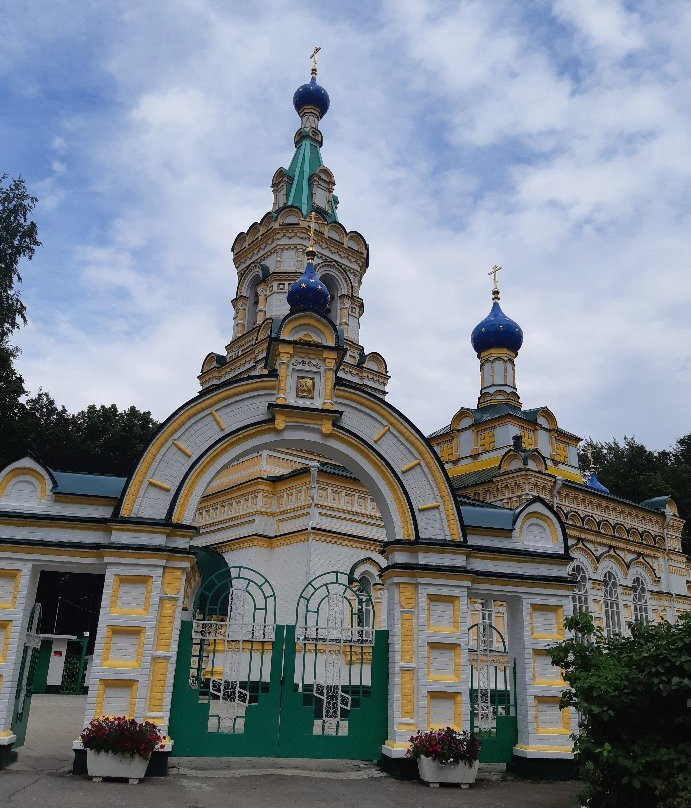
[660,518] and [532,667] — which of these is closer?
[532,667]

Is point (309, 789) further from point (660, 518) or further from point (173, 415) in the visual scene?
point (660, 518)

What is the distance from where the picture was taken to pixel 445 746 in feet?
24.4

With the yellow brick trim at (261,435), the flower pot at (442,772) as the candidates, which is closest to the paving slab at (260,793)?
the flower pot at (442,772)

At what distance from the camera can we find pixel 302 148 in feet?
77.3

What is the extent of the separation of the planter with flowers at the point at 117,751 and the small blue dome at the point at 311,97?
22187 mm

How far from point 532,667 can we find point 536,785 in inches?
48.2

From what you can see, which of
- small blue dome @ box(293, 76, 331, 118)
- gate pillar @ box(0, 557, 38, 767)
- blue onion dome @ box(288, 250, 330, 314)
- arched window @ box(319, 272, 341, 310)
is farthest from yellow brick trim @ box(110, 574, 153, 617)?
small blue dome @ box(293, 76, 331, 118)

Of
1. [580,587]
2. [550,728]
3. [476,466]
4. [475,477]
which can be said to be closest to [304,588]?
[550,728]


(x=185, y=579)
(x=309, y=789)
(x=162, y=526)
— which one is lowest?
(x=309, y=789)

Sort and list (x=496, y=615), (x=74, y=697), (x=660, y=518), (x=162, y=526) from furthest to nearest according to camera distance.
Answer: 1. (x=660, y=518)
2. (x=74, y=697)
3. (x=496, y=615)
4. (x=162, y=526)

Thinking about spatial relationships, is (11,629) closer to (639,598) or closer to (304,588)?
(304,588)

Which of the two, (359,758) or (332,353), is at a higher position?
(332,353)

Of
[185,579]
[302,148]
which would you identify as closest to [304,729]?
[185,579]

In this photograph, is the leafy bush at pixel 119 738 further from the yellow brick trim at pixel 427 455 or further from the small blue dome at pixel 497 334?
the small blue dome at pixel 497 334
